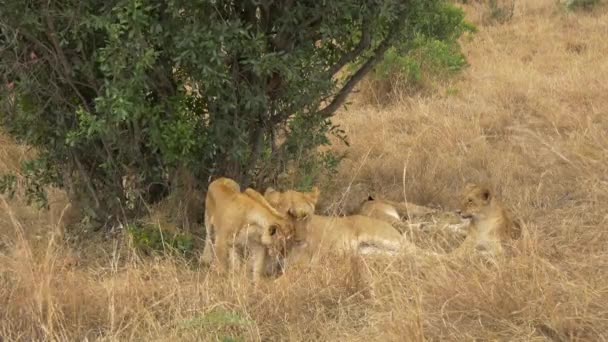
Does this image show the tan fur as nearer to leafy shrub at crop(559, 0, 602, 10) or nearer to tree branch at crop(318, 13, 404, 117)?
tree branch at crop(318, 13, 404, 117)

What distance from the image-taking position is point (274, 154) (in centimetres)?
682

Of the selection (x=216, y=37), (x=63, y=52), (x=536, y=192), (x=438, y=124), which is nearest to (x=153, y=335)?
(x=216, y=37)

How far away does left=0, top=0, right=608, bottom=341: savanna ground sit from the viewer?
405 cm

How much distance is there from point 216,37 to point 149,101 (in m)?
0.95

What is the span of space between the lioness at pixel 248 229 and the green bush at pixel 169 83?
0.63 metres

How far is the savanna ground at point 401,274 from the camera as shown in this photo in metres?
4.05

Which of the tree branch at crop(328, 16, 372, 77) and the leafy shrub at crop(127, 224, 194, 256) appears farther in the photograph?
the tree branch at crop(328, 16, 372, 77)

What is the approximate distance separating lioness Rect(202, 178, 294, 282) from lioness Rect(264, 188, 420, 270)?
129 mm

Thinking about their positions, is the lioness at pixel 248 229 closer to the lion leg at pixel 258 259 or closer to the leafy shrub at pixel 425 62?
the lion leg at pixel 258 259

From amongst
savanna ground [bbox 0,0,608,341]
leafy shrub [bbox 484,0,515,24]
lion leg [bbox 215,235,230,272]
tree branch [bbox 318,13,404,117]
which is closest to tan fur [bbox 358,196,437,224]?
savanna ground [bbox 0,0,608,341]

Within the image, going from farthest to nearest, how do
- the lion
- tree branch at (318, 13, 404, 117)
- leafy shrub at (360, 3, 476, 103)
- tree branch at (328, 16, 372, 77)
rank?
leafy shrub at (360, 3, 476, 103) < tree branch at (318, 13, 404, 117) < tree branch at (328, 16, 372, 77) < the lion

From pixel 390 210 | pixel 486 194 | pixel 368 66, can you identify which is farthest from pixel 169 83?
pixel 486 194

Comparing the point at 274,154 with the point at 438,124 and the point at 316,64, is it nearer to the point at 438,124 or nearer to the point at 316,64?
the point at 316,64

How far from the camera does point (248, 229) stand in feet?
17.0
